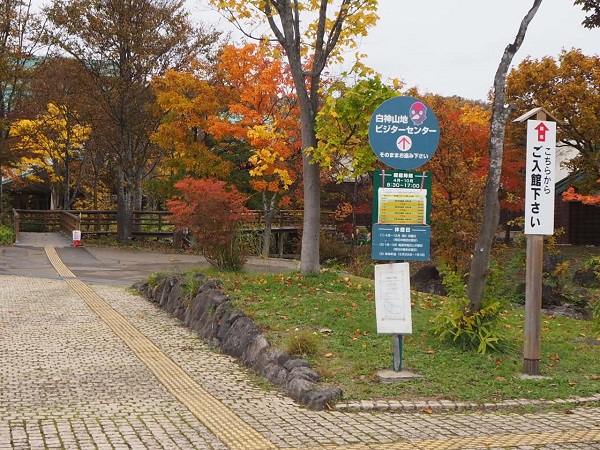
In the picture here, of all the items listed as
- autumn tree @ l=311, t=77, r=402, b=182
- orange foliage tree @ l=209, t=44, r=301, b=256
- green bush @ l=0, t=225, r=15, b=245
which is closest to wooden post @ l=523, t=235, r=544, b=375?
autumn tree @ l=311, t=77, r=402, b=182

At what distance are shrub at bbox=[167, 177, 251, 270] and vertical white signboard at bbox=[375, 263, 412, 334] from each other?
21.8 ft

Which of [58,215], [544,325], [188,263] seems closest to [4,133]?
[58,215]

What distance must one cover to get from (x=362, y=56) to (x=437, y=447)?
30.2 ft

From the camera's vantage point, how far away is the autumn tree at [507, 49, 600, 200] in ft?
85.2

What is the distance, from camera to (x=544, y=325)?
11.0 m

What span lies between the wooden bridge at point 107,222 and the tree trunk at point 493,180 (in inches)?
834

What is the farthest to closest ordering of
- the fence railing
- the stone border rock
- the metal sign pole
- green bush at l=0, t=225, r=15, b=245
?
the fence railing, green bush at l=0, t=225, r=15, b=245, the metal sign pole, the stone border rock

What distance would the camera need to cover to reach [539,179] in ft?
25.4

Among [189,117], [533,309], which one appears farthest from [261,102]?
[533,309]

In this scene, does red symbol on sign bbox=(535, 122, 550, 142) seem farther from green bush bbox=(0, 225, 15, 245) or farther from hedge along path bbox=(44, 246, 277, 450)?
green bush bbox=(0, 225, 15, 245)

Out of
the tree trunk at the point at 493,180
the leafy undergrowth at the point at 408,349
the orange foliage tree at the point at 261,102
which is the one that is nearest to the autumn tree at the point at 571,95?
the orange foliage tree at the point at 261,102

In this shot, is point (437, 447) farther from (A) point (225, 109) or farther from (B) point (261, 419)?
(A) point (225, 109)

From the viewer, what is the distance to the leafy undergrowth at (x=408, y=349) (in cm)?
726

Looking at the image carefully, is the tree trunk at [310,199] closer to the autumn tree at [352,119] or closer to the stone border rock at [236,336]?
the autumn tree at [352,119]
